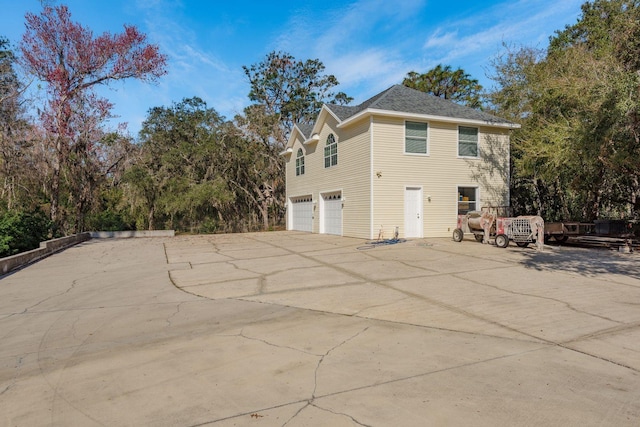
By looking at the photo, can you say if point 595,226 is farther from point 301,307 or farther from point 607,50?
point 301,307

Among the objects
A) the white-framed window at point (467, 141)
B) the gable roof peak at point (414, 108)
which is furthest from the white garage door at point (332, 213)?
the white-framed window at point (467, 141)

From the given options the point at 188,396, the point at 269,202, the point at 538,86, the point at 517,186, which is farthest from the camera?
the point at 269,202

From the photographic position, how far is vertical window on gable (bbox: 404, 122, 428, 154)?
1495 cm

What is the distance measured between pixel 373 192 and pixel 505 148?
24.2ft

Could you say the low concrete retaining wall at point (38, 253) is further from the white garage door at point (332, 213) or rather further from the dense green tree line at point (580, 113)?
the dense green tree line at point (580, 113)

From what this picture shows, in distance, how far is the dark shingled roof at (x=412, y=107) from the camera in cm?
1478

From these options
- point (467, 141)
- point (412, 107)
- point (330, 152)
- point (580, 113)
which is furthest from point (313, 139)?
point (580, 113)

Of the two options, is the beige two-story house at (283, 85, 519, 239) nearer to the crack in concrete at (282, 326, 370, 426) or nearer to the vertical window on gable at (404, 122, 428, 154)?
the vertical window on gable at (404, 122, 428, 154)

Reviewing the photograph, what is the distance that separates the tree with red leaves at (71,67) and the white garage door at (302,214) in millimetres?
10107

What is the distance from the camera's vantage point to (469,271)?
780 cm

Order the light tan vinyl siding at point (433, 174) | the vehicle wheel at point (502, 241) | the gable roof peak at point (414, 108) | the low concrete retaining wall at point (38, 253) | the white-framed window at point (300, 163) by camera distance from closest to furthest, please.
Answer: the low concrete retaining wall at point (38, 253)
the vehicle wheel at point (502, 241)
the light tan vinyl siding at point (433, 174)
the gable roof peak at point (414, 108)
the white-framed window at point (300, 163)

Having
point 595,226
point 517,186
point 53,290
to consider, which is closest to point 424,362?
point 53,290

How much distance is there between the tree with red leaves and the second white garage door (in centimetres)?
1086

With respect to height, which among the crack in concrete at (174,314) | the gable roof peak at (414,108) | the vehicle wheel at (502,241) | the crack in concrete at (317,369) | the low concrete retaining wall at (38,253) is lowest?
the crack in concrete at (174,314)
